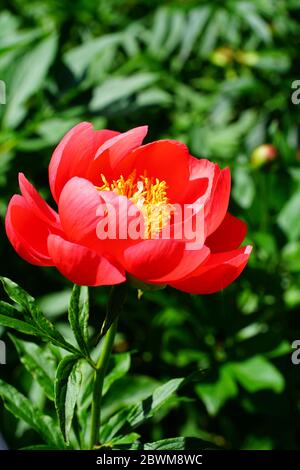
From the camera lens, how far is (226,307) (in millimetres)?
1544

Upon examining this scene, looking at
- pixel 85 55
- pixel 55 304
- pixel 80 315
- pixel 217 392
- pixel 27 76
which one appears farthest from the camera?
pixel 85 55

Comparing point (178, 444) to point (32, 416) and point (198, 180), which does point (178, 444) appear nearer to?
point (32, 416)

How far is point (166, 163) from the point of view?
93 centimetres

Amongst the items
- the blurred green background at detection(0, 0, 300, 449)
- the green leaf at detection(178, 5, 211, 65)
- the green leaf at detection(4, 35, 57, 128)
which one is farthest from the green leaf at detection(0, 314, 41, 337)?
the green leaf at detection(178, 5, 211, 65)

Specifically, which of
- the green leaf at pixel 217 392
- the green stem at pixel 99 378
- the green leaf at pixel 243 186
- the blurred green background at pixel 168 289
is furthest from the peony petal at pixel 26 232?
the green leaf at pixel 243 186

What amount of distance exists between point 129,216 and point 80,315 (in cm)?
15

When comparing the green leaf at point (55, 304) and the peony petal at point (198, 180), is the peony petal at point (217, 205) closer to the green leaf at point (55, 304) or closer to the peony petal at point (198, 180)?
the peony petal at point (198, 180)

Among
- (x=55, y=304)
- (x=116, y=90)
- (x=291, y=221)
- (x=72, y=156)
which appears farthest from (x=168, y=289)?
(x=72, y=156)

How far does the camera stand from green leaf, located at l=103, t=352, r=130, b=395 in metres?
1.00

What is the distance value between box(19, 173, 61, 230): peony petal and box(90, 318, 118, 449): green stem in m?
0.14

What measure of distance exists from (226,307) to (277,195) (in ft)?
1.11

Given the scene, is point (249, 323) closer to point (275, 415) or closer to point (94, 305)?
point (275, 415)

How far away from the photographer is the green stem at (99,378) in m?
0.82

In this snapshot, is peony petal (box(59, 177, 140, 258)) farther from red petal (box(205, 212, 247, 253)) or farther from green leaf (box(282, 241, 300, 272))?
green leaf (box(282, 241, 300, 272))
